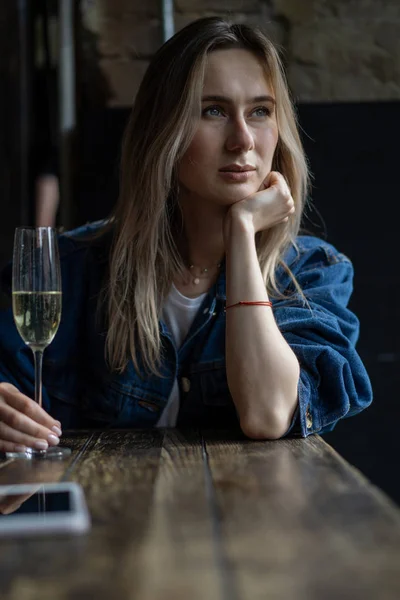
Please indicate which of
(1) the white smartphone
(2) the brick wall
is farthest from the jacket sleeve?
(2) the brick wall

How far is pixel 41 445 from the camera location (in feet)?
4.43

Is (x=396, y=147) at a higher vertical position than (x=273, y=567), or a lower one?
higher

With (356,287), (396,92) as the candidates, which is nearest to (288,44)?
(396,92)

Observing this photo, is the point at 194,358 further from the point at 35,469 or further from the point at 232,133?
the point at 35,469

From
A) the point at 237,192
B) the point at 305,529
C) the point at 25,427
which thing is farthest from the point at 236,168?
the point at 305,529

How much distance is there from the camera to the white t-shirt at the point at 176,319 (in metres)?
1.80

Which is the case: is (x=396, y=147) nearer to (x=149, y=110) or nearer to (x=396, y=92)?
(x=396, y=92)

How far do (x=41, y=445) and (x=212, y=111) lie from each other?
81cm

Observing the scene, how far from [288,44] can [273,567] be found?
7.69 ft

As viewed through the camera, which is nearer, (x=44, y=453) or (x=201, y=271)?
(x=44, y=453)

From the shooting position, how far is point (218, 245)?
1935mm

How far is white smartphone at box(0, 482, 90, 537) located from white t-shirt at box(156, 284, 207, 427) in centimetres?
77

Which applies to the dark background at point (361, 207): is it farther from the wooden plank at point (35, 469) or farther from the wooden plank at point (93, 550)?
the wooden plank at point (93, 550)

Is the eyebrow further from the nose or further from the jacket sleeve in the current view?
the jacket sleeve
